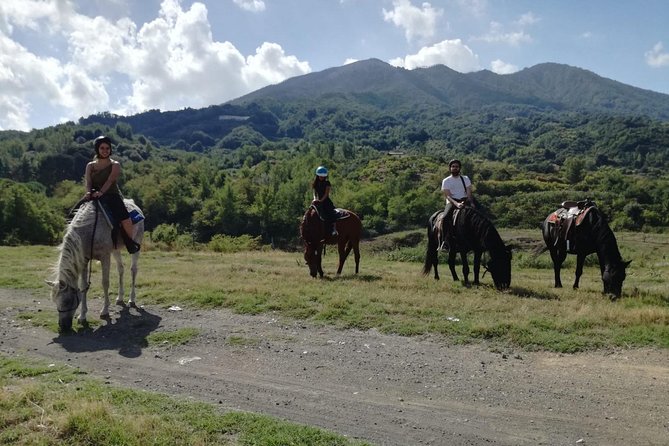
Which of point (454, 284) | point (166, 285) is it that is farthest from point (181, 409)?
point (454, 284)

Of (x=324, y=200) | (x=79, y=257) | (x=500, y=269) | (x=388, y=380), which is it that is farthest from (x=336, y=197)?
(x=388, y=380)

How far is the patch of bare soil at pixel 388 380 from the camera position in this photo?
521cm

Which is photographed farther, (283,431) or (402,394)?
(402,394)

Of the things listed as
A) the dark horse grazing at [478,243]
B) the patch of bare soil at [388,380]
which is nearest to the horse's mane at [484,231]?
the dark horse grazing at [478,243]

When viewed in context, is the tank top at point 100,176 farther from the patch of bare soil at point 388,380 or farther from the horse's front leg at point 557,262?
the horse's front leg at point 557,262

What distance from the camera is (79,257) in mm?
9016

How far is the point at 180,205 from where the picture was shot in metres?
91.2

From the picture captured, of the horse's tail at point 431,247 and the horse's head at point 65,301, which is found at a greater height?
the horse's tail at point 431,247

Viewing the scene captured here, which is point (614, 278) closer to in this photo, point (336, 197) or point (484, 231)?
point (484, 231)

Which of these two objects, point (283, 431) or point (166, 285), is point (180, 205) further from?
point (283, 431)

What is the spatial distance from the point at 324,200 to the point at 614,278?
24.3 ft

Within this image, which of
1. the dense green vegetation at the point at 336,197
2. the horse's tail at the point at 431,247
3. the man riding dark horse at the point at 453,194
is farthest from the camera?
the dense green vegetation at the point at 336,197

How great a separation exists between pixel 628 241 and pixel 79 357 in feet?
111

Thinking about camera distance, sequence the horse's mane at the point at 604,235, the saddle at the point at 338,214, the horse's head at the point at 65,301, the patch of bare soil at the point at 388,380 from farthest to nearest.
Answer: the saddle at the point at 338,214, the horse's mane at the point at 604,235, the horse's head at the point at 65,301, the patch of bare soil at the point at 388,380
